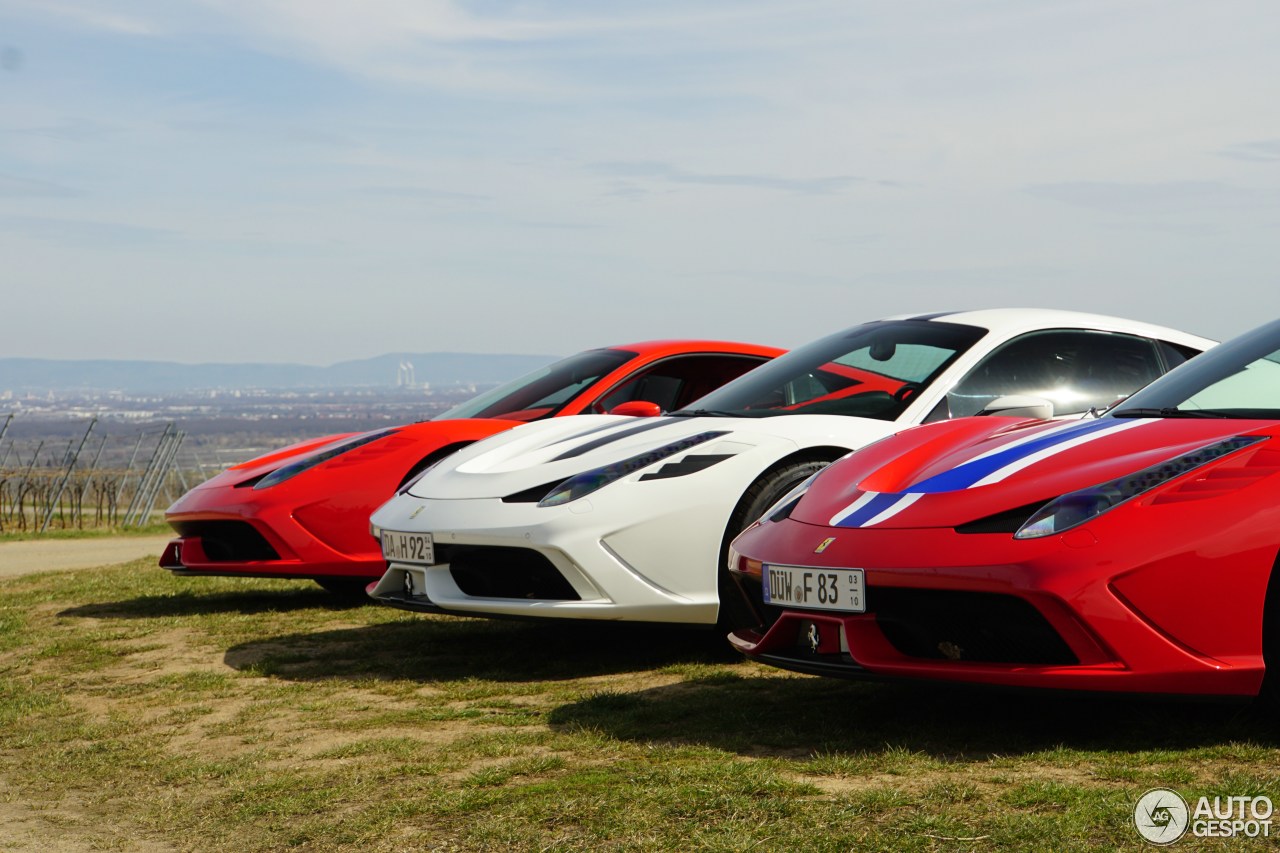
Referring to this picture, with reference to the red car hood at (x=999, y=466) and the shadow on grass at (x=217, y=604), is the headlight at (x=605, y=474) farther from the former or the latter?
the shadow on grass at (x=217, y=604)

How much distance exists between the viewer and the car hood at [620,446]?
18.2ft

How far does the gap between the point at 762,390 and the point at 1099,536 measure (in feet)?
9.41

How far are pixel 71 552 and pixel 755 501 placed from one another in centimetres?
999

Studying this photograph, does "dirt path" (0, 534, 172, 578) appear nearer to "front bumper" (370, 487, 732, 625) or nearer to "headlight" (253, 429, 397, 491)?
"headlight" (253, 429, 397, 491)

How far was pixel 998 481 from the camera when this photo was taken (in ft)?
13.0

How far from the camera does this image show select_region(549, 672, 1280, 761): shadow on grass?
388 cm

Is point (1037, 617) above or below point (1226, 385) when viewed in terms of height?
below

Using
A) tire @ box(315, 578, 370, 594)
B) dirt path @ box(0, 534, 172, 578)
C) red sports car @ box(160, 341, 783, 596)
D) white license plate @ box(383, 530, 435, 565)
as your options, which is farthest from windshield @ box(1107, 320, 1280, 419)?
dirt path @ box(0, 534, 172, 578)

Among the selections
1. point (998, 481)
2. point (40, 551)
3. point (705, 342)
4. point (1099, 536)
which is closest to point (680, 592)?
point (998, 481)

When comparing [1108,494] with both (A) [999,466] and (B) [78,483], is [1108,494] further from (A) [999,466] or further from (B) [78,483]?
(B) [78,483]

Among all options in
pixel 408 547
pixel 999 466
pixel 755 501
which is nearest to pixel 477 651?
pixel 408 547

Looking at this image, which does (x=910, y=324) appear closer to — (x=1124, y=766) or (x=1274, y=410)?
(x=1274, y=410)

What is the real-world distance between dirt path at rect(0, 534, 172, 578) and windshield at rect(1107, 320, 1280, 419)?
881 centimetres

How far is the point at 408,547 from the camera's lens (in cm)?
570
